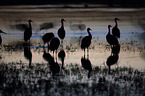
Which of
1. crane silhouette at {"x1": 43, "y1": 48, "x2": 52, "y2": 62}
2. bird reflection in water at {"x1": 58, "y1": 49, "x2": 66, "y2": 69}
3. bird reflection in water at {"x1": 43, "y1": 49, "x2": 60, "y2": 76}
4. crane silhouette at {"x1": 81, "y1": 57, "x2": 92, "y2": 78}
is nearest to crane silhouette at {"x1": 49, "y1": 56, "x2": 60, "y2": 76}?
bird reflection in water at {"x1": 43, "y1": 49, "x2": 60, "y2": 76}

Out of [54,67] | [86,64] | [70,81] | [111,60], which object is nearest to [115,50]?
[111,60]

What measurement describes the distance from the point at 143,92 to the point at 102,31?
1214cm

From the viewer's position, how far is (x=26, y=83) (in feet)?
25.4

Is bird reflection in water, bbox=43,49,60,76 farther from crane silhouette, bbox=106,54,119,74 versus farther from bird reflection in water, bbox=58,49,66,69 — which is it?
crane silhouette, bbox=106,54,119,74

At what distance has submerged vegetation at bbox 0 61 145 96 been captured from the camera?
275 inches

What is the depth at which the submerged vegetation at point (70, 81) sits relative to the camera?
699 centimetres

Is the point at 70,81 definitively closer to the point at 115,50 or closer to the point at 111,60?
the point at 111,60

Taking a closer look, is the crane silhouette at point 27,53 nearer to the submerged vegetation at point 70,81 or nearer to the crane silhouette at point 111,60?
the submerged vegetation at point 70,81

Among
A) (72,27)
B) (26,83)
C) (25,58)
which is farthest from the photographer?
(72,27)

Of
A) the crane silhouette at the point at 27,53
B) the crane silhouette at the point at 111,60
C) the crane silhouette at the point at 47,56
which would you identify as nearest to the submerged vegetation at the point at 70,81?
the crane silhouette at the point at 111,60

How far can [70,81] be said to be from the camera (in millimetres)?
7910

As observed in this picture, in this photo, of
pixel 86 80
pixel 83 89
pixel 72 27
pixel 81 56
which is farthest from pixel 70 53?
pixel 72 27

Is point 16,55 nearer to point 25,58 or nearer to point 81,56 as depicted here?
point 25,58

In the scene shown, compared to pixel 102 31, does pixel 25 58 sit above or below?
below
